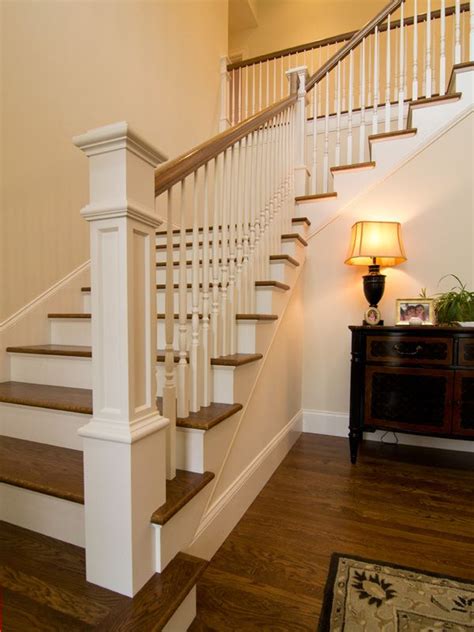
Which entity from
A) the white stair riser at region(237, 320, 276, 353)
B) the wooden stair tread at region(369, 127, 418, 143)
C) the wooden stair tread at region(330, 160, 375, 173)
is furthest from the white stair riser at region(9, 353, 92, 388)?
the wooden stair tread at region(369, 127, 418, 143)

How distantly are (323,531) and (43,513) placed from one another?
106 cm

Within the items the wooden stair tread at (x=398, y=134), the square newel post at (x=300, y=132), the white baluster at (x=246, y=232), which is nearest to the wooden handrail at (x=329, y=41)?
the square newel post at (x=300, y=132)

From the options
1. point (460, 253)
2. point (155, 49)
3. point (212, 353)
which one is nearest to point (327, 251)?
point (460, 253)

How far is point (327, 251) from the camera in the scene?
252 centimetres

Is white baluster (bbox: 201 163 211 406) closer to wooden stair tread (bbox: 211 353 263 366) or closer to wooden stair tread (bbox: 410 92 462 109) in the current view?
wooden stair tread (bbox: 211 353 263 366)

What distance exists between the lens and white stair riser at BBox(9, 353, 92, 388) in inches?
62.5

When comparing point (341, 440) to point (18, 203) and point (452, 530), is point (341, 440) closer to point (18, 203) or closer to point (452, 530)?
point (452, 530)

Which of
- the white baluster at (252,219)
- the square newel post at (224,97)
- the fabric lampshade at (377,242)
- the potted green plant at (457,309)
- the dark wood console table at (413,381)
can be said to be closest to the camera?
the white baluster at (252,219)

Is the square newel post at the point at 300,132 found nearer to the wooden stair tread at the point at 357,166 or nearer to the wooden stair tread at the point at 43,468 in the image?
the wooden stair tread at the point at 357,166

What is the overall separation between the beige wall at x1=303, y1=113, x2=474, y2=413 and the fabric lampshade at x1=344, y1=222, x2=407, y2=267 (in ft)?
0.74

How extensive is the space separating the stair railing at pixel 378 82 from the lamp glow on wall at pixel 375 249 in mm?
740

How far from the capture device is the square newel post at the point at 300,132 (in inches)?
101

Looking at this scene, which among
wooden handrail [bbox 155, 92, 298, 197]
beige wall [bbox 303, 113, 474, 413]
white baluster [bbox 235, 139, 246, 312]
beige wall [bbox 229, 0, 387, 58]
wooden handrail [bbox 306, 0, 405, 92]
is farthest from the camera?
beige wall [bbox 229, 0, 387, 58]

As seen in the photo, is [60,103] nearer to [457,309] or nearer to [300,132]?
[300,132]
